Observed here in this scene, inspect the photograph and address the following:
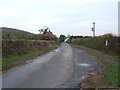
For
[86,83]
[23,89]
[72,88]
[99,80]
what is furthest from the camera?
[99,80]

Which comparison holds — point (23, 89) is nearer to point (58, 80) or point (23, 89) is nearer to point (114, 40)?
point (58, 80)

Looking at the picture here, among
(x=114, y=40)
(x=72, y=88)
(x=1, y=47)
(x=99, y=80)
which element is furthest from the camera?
(x=114, y=40)

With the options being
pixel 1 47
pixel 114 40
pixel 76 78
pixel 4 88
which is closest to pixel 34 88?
pixel 4 88

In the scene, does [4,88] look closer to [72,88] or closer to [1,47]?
[72,88]

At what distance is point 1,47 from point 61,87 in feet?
47.9

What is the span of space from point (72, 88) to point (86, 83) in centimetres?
145

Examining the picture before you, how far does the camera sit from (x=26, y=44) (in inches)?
1383

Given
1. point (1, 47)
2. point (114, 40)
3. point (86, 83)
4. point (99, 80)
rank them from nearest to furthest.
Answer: point (86, 83) < point (99, 80) < point (1, 47) < point (114, 40)

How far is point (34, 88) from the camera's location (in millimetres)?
11586

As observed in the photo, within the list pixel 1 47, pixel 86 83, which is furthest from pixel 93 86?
pixel 1 47

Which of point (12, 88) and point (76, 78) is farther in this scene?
point (76, 78)

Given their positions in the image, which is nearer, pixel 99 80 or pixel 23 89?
pixel 23 89

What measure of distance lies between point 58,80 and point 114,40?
91.4 feet

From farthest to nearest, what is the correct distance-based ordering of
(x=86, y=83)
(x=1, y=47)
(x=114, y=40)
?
1. (x=114, y=40)
2. (x=1, y=47)
3. (x=86, y=83)
